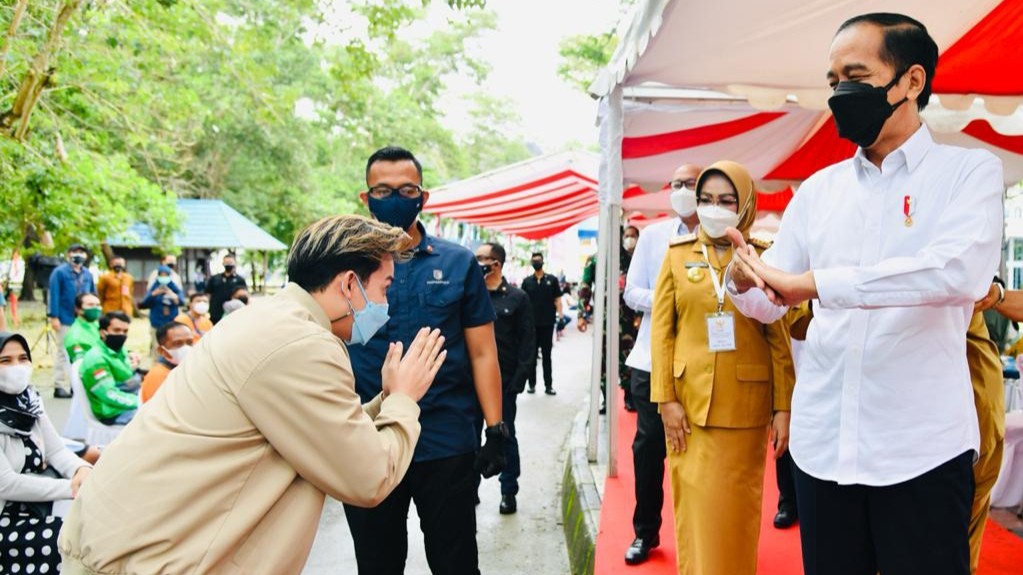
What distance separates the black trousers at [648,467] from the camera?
3973mm

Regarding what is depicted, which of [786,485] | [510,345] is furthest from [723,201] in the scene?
[510,345]

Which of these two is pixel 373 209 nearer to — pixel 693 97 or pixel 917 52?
pixel 917 52

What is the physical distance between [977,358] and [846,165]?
2.72 ft

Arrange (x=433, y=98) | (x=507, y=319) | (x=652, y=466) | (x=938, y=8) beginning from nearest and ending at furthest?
(x=938, y=8), (x=652, y=466), (x=507, y=319), (x=433, y=98)

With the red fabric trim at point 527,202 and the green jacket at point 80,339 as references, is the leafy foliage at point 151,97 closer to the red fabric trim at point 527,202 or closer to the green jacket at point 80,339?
the green jacket at point 80,339

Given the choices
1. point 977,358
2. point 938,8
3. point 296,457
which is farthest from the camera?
point 938,8

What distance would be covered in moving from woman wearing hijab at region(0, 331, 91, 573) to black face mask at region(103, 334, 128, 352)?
2525mm

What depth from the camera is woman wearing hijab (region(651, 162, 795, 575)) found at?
3.03 meters

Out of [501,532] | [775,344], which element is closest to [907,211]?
[775,344]

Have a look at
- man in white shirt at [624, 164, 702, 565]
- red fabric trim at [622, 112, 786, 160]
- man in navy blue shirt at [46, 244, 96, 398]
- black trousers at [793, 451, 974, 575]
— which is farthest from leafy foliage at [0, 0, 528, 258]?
black trousers at [793, 451, 974, 575]

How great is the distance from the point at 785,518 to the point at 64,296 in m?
9.53

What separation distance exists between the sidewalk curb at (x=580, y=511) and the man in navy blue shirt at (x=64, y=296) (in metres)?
7.25

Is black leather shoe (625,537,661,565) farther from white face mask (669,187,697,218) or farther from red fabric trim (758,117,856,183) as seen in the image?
red fabric trim (758,117,856,183)

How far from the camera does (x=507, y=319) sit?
6.21 m
